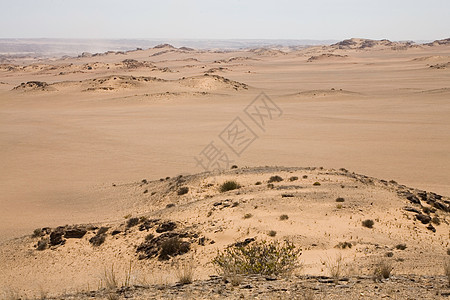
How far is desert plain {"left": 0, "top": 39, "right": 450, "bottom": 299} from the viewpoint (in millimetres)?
9695

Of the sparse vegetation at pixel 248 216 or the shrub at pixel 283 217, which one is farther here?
the sparse vegetation at pixel 248 216

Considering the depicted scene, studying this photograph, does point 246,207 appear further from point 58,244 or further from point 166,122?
point 166,122

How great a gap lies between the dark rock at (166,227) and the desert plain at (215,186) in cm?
5

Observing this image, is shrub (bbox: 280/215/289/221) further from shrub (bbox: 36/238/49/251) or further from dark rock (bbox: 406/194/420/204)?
shrub (bbox: 36/238/49/251)

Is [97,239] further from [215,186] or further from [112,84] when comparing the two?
[112,84]

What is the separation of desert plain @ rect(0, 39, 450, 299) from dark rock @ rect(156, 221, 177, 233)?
0.05 m

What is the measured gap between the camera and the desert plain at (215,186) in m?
9.70

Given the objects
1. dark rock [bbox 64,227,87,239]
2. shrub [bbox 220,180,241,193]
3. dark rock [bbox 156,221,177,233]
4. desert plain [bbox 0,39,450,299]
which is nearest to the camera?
desert plain [bbox 0,39,450,299]

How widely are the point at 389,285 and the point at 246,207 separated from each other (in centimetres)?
630

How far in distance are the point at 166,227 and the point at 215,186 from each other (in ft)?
15.3

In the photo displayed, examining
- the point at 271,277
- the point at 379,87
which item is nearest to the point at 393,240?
the point at 271,277

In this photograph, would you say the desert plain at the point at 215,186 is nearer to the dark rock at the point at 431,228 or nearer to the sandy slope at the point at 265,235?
the sandy slope at the point at 265,235

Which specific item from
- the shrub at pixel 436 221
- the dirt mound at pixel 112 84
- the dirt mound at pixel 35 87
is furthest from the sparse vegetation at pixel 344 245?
the dirt mound at pixel 35 87

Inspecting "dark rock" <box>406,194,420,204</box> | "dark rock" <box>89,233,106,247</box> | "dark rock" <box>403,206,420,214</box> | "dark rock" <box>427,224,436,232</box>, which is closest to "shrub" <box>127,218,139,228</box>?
"dark rock" <box>89,233,106,247</box>
